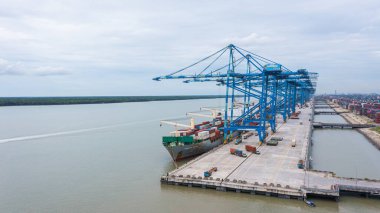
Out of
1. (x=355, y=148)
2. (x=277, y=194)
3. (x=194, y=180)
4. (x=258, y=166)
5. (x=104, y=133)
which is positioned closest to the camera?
(x=277, y=194)

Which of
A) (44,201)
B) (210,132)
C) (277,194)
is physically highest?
(210,132)

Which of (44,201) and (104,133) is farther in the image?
(104,133)

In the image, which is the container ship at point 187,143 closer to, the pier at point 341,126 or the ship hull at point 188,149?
the ship hull at point 188,149

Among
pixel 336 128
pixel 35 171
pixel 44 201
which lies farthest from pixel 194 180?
pixel 336 128

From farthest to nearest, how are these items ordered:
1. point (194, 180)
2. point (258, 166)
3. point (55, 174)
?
1. point (55, 174)
2. point (258, 166)
3. point (194, 180)

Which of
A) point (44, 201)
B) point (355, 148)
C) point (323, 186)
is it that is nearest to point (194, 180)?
point (323, 186)

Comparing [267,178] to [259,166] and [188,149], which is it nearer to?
[259,166]

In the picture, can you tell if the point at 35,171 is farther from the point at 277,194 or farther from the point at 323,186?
the point at 323,186

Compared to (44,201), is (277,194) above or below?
above
